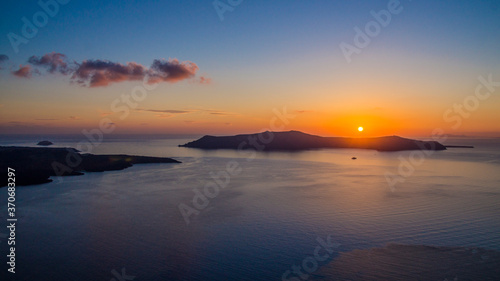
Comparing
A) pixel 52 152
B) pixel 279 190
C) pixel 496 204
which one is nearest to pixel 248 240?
pixel 279 190

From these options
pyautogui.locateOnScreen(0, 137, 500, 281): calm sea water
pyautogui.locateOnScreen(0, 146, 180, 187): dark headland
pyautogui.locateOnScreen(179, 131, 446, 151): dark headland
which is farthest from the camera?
pyautogui.locateOnScreen(179, 131, 446, 151): dark headland

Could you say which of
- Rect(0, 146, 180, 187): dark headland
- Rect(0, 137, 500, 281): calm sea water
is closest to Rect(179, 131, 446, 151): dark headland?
Rect(0, 146, 180, 187): dark headland

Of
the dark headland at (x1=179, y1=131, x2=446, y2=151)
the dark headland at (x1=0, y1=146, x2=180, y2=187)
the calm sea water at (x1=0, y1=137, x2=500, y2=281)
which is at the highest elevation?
the dark headland at (x1=179, y1=131, x2=446, y2=151)

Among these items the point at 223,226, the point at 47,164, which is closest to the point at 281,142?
the point at 47,164

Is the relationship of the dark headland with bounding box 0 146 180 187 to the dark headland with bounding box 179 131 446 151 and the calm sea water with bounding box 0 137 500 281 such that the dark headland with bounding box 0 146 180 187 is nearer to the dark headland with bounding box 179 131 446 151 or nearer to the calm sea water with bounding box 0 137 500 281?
the calm sea water with bounding box 0 137 500 281

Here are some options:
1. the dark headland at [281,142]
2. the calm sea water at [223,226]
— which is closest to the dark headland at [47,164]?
the calm sea water at [223,226]

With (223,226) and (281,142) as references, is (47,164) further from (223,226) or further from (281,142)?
(281,142)

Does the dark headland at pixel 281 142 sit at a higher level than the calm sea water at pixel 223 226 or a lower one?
higher

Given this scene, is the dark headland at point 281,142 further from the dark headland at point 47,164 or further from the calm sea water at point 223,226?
the calm sea water at point 223,226

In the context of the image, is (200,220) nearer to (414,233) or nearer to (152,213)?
(152,213)
